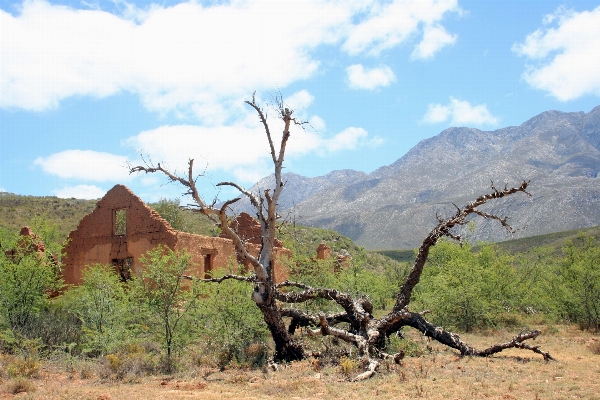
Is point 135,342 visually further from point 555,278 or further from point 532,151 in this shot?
point 532,151

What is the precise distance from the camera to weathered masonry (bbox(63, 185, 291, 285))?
20.7 metres

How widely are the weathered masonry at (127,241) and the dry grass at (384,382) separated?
898 cm

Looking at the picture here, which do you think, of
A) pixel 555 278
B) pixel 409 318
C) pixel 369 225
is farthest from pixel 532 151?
pixel 409 318

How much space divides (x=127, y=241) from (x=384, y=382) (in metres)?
14.9

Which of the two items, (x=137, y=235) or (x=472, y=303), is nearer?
(x=472, y=303)

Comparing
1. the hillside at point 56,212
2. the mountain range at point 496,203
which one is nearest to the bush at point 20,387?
the hillside at point 56,212

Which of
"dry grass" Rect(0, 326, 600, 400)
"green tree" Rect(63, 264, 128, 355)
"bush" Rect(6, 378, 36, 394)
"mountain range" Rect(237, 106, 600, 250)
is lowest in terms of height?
"dry grass" Rect(0, 326, 600, 400)

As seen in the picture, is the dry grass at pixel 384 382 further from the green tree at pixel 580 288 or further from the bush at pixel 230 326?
the green tree at pixel 580 288

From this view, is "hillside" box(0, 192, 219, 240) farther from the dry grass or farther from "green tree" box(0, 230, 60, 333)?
the dry grass

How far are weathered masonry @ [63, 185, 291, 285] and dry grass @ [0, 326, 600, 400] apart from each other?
Result: 898 centimetres

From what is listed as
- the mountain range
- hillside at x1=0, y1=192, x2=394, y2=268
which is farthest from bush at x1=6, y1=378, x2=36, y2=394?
the mountain range

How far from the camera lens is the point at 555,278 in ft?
75.2

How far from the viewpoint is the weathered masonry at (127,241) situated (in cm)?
2067

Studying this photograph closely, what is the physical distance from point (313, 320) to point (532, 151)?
187656 mm
